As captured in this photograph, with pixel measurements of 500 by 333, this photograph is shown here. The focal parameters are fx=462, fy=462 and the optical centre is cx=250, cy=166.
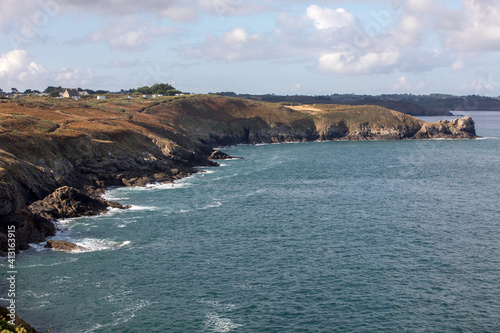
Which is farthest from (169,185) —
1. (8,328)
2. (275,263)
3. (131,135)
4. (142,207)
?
(8,328)

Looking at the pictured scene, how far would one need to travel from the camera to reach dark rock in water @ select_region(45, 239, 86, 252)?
147ft

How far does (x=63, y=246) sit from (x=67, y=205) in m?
13.4

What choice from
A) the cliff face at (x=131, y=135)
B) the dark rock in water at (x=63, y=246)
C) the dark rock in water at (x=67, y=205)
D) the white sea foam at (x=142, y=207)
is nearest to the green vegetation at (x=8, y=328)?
the dark rock in water at (x=63, y=246)

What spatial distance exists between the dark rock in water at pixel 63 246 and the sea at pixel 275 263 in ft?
3.00

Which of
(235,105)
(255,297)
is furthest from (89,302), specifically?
(235,105)

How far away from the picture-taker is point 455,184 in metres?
79.3

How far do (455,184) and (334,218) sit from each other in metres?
33.1

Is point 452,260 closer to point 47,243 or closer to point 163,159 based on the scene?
point 47,243

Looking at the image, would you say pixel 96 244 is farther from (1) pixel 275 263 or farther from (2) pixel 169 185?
(2) pixel 169 185

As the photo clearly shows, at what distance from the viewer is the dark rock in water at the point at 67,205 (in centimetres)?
5497

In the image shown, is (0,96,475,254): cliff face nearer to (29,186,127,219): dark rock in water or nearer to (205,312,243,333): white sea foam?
(29,186,127,219): dark rock in water

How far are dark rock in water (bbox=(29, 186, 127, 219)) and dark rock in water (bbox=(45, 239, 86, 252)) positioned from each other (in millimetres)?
8449

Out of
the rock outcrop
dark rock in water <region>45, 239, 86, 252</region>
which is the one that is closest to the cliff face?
the rock outcrop

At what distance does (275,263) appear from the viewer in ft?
138
